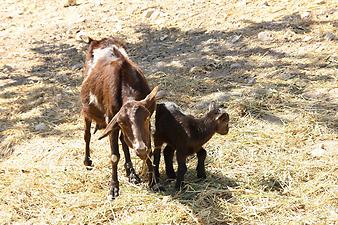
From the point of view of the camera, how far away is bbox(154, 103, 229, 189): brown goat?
5.39 meters

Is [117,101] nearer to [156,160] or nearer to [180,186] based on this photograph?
[156,160]

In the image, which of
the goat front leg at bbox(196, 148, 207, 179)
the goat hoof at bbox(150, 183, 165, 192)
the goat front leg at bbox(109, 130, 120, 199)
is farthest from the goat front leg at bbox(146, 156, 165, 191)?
the goat front leg at bbox(196, 148, 207, 179)

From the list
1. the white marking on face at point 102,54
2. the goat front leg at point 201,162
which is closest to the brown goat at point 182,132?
the goat front leg at point 201,162

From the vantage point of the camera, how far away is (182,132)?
538 cm

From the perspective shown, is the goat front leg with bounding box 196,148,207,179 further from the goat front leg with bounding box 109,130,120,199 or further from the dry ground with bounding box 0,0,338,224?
the goat front leg with bounding box 109,130,120,199

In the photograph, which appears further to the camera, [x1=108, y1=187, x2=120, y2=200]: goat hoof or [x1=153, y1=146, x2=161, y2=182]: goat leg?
[x1=153, y1=146, x2=161, y2=182]: goat leg

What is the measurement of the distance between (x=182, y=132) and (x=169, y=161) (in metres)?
0.46

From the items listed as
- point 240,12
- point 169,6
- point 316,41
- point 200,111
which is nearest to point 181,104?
point 200,111

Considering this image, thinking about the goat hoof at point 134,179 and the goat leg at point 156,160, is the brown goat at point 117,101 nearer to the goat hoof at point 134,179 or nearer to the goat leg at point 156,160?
the goat hoof at point 134,179

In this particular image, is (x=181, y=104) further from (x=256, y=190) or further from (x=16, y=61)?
(x=16, y=61)

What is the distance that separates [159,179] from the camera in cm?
570

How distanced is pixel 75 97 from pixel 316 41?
3.89 metres

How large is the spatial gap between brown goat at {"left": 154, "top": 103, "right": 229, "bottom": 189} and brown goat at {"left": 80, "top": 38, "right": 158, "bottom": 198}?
276mm

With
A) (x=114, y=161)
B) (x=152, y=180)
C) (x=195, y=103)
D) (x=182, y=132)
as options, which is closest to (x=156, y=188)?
(x=152, y=180)
